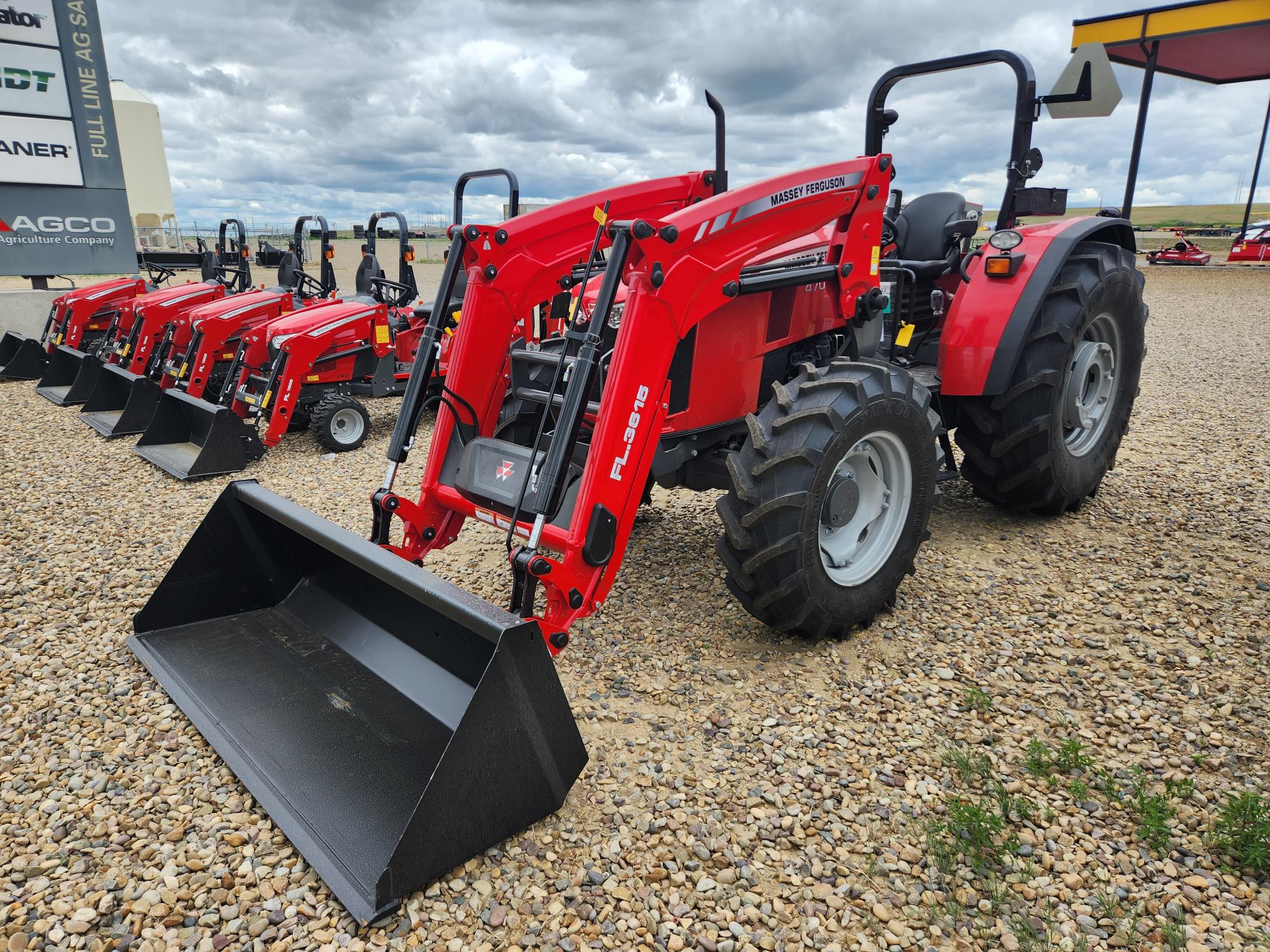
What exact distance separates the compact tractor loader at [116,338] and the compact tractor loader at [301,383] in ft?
5.60

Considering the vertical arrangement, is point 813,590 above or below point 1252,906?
above

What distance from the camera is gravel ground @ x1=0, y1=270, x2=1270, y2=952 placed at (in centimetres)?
213

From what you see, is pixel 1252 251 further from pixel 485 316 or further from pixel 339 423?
pixel 485 316

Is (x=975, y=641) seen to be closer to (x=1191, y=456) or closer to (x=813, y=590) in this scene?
(x=813, y=590)

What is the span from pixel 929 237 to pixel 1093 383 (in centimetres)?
135

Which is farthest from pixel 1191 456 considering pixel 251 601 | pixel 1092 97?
pixel 251 601

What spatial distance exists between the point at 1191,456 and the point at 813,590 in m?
4.67

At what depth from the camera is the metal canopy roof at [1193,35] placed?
882cm

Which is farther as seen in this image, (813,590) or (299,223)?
(299,223)

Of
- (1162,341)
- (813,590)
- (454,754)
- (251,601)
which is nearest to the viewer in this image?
(454,754)

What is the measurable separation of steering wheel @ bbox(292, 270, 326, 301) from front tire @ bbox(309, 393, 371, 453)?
222 centimetres

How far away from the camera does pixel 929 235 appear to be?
5.17 meters

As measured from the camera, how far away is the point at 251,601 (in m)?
3.46

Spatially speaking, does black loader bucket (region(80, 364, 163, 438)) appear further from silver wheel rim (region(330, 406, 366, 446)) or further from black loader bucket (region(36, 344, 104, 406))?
silver wheel rim (region(330, 406, 366, 446))
